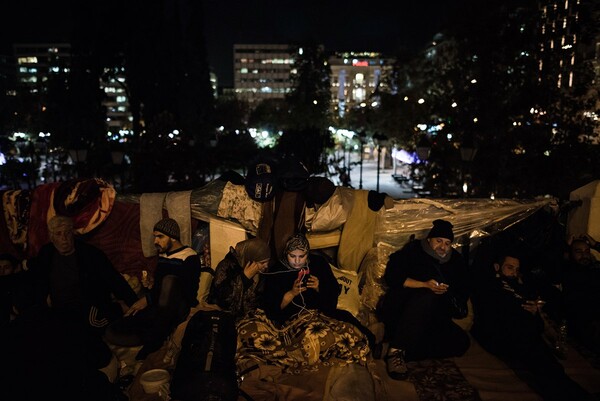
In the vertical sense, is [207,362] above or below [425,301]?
below

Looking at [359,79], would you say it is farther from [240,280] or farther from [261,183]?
[240,280]

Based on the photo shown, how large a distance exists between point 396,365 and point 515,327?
110 centimetres

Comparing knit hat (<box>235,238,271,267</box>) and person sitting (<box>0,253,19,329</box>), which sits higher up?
knit hat (<box>235,238,271,267</box>)

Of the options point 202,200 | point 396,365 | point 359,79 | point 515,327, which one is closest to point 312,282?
point 396,365

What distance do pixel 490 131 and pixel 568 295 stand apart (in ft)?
26.1

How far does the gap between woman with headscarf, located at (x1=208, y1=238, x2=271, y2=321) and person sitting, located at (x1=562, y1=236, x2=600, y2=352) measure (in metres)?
3.09

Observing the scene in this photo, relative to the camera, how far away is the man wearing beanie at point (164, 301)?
390 centimetres

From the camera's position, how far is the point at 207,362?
3.25m

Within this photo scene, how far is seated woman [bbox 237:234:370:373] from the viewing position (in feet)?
12.5

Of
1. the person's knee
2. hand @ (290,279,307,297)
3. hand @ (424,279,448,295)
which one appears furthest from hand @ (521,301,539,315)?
the person's knee

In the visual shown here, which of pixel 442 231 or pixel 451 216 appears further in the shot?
pixel 451 216

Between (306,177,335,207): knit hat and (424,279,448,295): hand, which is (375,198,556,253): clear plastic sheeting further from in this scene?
(424,279,448,295): hand

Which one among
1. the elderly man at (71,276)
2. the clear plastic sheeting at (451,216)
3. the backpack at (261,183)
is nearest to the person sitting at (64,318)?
the elderly man at (71,276)

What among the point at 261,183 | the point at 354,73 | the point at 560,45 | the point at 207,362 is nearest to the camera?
the point at 207,362
